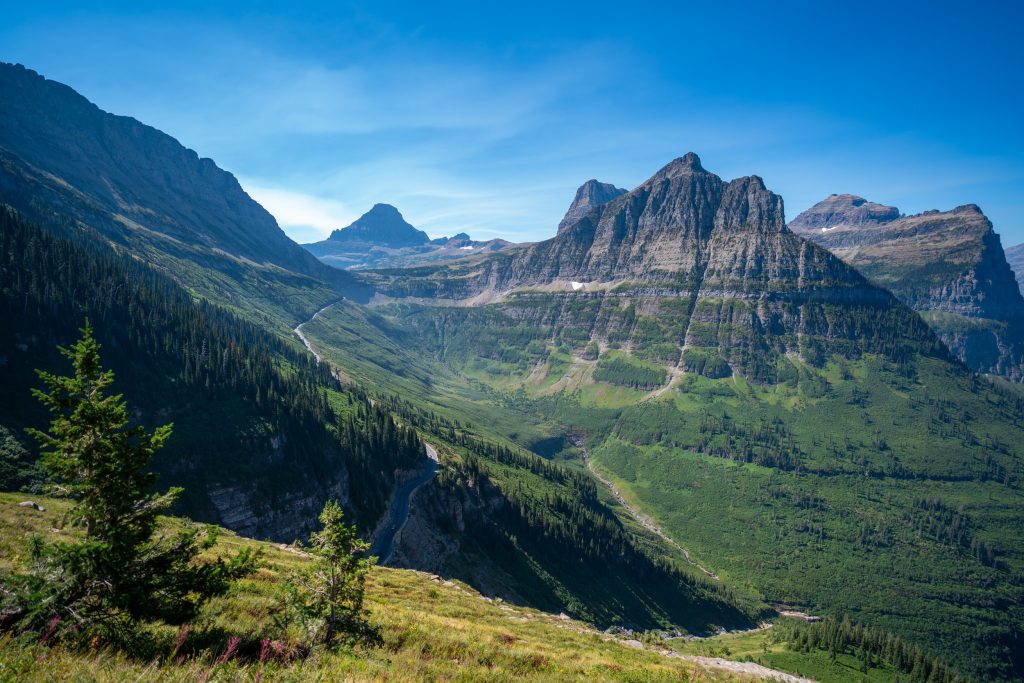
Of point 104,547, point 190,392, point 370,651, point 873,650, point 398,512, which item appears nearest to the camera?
point 104,547

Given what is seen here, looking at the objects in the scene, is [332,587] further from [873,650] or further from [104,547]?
[873,650]

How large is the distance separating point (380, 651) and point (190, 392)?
98548 millimetres

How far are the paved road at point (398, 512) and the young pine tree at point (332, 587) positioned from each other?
5380 centimetres

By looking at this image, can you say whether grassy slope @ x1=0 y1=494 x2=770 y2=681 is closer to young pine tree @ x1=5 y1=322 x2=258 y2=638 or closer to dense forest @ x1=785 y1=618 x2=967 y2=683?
young pine tree @ x1=5 y1=322 x2=258 y2=638

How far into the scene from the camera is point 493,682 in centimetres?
1700

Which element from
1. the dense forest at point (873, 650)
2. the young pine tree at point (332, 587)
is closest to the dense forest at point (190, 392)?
the young pine tree at point (332, 587)

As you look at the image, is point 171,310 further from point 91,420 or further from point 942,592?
point 942,592

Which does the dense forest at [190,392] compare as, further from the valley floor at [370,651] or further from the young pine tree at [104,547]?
the young pine tree at [104,547]

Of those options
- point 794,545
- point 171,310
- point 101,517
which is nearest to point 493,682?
point 101,517

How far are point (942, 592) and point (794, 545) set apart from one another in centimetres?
4272

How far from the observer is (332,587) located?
1748cm

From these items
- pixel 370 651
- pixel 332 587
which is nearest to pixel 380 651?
pixel 370 651

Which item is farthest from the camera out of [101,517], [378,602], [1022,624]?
[1022,624]

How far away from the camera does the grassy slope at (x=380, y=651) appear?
9789 millimetres
